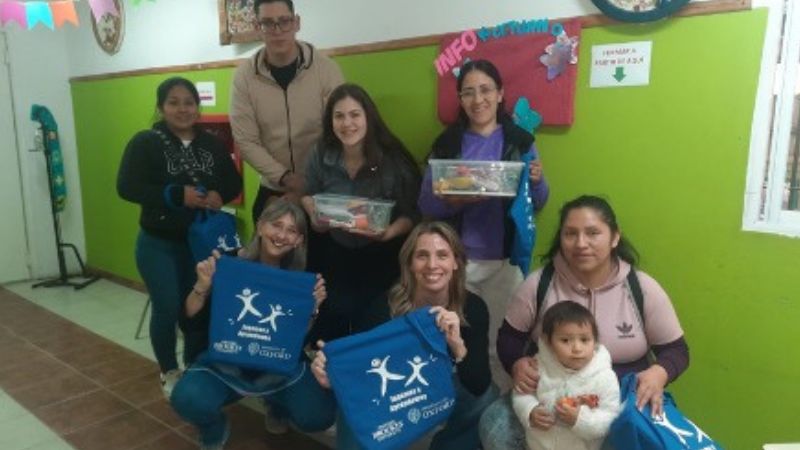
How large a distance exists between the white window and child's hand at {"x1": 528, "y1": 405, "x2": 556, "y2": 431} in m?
0.92

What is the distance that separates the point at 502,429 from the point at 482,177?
79 centimetres

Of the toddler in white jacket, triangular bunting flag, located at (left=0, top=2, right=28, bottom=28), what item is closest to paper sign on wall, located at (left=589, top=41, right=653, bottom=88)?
the toddler in white jacket

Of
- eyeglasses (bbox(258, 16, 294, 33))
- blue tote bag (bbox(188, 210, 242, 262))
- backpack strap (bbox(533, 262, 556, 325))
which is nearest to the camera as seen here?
backpack strap (bbox(533, 262, 556, 325))

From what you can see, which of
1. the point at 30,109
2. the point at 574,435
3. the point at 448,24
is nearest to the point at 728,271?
the point at 574,435

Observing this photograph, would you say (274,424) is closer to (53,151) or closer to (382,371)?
(382,371)

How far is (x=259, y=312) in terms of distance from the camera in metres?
2.04

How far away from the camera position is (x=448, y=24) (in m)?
2.46

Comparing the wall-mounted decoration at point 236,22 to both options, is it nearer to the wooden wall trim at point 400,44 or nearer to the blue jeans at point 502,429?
the wooden wall trim at point 400,44

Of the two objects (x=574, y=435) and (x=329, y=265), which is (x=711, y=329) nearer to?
(x=574, y=435)

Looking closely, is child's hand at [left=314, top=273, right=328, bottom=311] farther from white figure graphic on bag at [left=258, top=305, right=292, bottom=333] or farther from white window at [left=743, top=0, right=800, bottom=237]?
white window at [left=743, top=0, right=800, bottom=237]

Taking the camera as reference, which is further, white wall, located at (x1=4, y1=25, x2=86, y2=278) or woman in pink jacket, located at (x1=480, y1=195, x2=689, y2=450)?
white wall, located at (x1=4, y1=25, x2=86, y2=278)

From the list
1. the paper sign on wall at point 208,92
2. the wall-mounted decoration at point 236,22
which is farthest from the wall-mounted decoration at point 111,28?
the wall-mounted decoration at point 236,22

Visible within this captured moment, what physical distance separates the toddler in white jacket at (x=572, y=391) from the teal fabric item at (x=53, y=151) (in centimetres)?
441

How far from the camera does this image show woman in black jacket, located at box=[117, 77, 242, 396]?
8.32 ft
